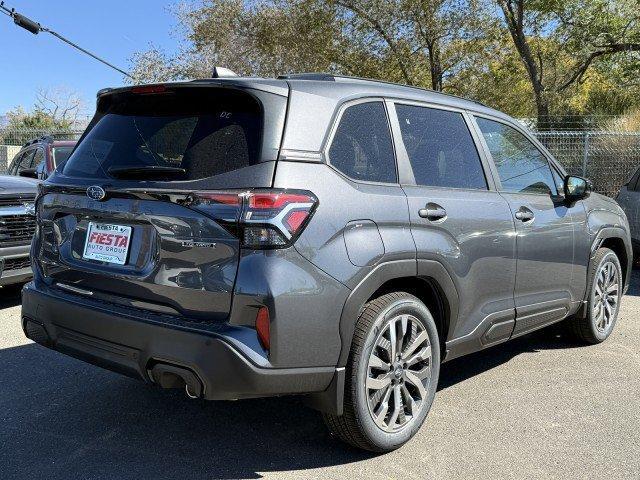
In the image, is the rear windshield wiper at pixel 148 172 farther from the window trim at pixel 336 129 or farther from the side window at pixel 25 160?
the side window at pixel 25 160

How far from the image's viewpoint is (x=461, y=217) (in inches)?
142

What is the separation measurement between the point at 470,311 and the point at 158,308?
1.79 meters

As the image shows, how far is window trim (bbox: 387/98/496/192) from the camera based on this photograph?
3.40 m

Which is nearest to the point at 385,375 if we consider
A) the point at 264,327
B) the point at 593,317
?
the point at 264,327

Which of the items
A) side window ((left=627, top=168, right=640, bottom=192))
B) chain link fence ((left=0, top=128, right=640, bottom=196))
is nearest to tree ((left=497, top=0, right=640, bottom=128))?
chain link fence ((left=0, top=128, right=640, bottom=196))

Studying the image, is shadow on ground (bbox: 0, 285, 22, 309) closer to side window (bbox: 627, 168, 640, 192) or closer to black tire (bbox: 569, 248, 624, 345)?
black tire (bbox: 569, 248, 624, 345)

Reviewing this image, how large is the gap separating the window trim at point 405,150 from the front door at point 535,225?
11 cm

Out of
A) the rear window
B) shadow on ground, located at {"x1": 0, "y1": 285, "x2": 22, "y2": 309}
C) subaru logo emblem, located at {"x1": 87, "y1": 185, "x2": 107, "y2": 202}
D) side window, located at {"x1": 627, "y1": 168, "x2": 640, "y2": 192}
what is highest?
the rear window

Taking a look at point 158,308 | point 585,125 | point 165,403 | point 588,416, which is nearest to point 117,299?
point 158,308

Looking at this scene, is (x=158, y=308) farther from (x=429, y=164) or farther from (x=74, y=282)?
(x=429, y=164)

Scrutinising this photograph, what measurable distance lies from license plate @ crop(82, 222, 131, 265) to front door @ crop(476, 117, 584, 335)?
7.73 feet

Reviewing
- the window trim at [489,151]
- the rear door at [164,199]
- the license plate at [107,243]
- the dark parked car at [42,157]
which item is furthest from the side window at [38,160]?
the window trim at [489,151]

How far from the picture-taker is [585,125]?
55.4 ft

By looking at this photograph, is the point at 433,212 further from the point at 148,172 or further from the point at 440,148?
the point at 148,172
